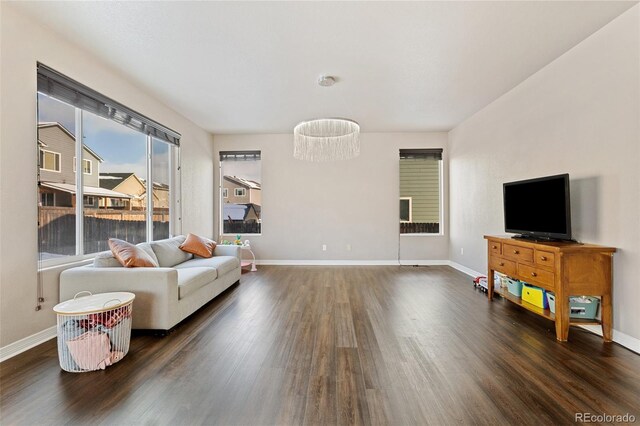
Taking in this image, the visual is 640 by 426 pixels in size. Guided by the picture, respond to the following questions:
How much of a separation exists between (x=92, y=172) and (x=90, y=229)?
2.18ft

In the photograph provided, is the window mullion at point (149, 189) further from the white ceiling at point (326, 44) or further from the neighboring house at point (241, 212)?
the neighboring house at point (241, 212)

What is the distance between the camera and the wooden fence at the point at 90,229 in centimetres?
259

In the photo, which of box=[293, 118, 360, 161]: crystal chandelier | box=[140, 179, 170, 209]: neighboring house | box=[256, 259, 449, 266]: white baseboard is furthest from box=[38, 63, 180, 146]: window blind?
box=[256, 259, 449, 266]: white baseboard

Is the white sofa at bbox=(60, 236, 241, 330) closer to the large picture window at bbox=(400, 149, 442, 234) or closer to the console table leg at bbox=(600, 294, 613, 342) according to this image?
the console table leg at bbox=(600, 294, 613, 342)

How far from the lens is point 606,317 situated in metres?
2.42

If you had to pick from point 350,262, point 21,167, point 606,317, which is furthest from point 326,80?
point 350,262

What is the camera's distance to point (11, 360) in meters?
2.15

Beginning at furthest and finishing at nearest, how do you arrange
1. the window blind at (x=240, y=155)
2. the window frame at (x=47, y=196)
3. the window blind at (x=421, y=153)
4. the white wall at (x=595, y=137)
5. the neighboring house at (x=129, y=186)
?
the window blind at (x=240, y=155)
the window blind at (x=421, y=153)
the neighboring house at (x=129, y=186)
the window frame at (x=47, y=196)
the white wall at (x=595, y=137)

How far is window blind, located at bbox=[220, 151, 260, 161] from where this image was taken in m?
6.02

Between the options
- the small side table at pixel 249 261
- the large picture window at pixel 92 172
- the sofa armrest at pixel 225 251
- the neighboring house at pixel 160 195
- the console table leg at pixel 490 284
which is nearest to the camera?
the large picture window at pixel 92 172

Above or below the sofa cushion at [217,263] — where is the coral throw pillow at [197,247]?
above

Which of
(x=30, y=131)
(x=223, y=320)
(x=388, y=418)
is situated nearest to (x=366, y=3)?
(x=388, y=418)

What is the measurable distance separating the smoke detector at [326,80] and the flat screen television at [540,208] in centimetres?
256

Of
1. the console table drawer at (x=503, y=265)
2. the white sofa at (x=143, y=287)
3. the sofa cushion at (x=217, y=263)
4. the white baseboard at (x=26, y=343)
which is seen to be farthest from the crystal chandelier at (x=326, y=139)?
the white baseboard at (x=26, y=343)
